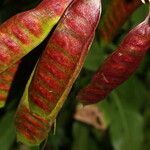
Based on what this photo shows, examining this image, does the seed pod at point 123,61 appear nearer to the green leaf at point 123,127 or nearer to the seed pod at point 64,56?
the seed pod at point 64,56

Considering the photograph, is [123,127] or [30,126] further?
[123,127]

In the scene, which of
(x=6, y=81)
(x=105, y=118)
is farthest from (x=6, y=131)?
(x=6, y=81)

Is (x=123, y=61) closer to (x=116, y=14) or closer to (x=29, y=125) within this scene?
(x=29, y=125)

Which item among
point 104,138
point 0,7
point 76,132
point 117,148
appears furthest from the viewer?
point 104,138

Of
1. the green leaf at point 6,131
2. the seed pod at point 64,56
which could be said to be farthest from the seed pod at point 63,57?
the green leaf at point 6,131

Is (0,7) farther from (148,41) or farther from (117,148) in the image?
(117,148)

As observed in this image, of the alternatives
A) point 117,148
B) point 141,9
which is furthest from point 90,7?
point 117,148

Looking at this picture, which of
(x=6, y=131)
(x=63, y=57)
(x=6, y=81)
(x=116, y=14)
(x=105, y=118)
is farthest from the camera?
(x=105, y=118)
